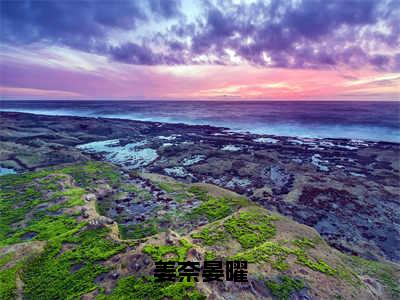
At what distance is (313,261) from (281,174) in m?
15.9

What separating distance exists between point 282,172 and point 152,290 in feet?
70.9

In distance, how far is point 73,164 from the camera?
2377cm

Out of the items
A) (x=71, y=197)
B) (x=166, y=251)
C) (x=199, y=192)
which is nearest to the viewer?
(x=166, y=251)

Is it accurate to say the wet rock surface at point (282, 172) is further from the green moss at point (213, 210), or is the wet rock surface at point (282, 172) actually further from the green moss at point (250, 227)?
the green moss at point (250, 227)

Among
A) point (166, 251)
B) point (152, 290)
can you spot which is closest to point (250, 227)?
point (166, 251)

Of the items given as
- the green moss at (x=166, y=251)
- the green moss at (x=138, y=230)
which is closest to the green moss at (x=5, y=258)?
the green moss at (x=138, y=230)

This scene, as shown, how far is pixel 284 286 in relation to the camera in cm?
761

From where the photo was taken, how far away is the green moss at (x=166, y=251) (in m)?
8.09

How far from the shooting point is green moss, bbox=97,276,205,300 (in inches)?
258

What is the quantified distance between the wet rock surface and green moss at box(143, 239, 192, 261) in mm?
5931

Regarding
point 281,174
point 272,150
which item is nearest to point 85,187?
point 281,174

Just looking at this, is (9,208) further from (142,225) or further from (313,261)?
(313,261)

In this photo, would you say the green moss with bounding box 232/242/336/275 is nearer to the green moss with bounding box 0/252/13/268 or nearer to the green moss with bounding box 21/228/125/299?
the green moss with bounding box 21/228/125/299

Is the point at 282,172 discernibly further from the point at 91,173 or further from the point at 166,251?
the point at 91,173
